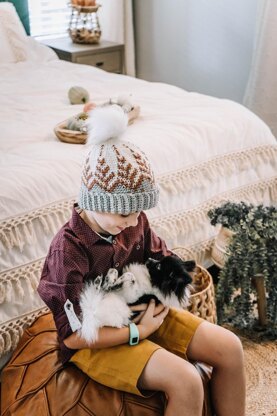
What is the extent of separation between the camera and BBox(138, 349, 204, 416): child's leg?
1355 millimetres

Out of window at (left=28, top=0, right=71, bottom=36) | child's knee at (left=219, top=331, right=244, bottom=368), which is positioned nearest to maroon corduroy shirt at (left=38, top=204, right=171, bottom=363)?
child's knee at (left=219, top=331, right=244, bottom=368)

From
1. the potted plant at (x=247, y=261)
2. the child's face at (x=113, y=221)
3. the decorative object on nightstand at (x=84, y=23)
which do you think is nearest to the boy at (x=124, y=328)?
the child's face at (x=113, y=221)

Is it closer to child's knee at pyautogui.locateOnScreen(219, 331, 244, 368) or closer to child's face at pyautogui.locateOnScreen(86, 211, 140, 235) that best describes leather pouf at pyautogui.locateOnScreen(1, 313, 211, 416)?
child's knee at pyautogui.locateOnScreen(219, 331, 244, 368)

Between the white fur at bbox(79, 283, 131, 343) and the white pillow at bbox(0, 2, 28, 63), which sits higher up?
the white fur at bbox(79, 283, 131, 343)

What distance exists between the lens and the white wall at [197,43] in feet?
12.0

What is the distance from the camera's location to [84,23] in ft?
13.2

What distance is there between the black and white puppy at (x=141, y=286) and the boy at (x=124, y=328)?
0.03 metres

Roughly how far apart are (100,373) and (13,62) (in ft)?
7.56

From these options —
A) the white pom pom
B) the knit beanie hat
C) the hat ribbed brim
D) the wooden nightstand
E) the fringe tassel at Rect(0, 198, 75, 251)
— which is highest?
the white pom pom

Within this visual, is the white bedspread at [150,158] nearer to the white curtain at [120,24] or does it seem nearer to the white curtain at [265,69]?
the white curtain at [265,69]

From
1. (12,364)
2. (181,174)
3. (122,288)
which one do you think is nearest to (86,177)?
(122,288)

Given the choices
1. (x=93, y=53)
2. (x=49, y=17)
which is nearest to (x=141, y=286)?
(x=93, y=53)

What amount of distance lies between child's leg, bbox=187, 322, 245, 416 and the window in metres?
3.09

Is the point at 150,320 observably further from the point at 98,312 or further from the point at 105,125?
the point at 105,125
